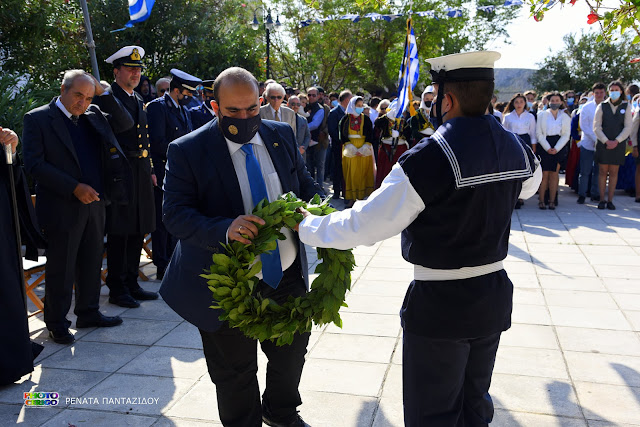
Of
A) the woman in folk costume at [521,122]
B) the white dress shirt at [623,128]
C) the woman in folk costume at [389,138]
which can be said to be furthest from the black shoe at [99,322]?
the white dress shirt at [623,128]

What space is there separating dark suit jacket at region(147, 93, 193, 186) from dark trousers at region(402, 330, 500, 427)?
4952 mm

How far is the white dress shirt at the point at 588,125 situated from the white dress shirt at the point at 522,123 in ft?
3.55

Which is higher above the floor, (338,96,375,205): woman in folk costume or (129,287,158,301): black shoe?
(338,96,375,205): woman in folk costume

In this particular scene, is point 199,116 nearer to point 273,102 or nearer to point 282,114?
point 273,102

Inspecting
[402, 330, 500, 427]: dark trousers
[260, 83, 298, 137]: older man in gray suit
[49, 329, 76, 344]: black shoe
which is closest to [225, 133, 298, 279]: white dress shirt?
[402, 330, 500, 427]: dark trousers

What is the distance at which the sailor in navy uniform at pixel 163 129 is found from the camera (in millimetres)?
6965

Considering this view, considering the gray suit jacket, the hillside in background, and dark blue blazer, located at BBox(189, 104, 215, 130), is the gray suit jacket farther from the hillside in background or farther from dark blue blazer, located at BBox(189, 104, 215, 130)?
the hillside in background

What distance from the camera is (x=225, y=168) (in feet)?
10.2

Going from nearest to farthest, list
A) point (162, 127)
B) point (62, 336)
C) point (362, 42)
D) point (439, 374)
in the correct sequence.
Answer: point (439, 374), point (62, 336), point (162, 127), point (362, 42)

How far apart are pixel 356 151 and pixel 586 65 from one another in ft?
86.0

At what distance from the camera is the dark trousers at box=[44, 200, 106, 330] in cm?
511

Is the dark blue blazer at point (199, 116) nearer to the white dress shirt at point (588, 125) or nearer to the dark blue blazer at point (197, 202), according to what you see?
the dark blue blazer at point (197, 202)

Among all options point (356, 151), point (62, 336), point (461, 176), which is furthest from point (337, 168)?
point (461, 176)

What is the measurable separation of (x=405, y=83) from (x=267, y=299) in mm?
8073
